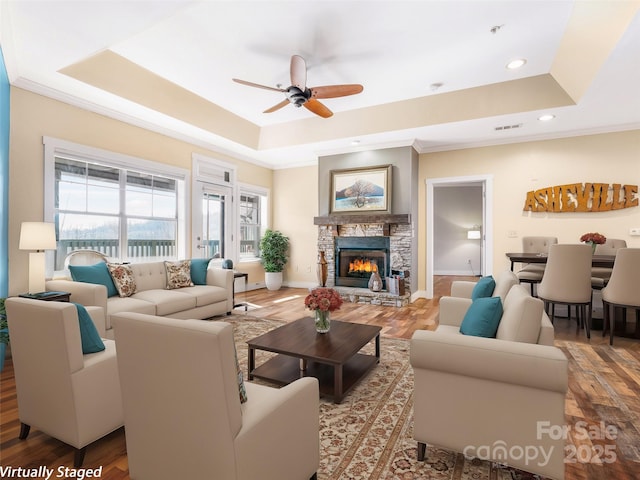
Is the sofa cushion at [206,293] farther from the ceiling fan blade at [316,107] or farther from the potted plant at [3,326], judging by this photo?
the ceiling fan blade at [316,107]

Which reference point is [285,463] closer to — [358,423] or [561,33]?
[358,423]

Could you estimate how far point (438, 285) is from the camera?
7734 mm

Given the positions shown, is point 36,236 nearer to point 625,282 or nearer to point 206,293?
point 206,293

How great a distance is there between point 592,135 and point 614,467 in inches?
201

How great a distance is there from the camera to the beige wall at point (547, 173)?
487 cm

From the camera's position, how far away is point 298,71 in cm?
325

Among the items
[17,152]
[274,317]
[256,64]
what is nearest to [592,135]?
[256,64]

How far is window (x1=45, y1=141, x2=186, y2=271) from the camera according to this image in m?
3.93

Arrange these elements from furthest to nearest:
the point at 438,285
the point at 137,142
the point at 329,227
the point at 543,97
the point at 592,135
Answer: the point at 438,285 → the point at 329,227 → the point at 592,135 → the point at 137,142 → the point at 543,97

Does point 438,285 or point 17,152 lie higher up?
point 17,152

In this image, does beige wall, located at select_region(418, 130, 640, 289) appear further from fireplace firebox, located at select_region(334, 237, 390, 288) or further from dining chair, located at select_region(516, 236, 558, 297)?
fireplace firebox, located at select_region(334, 237, 390, 288)

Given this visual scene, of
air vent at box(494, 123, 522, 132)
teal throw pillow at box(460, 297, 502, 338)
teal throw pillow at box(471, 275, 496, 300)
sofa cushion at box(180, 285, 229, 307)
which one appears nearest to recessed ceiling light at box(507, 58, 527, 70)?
air vent at box(494, 123, 522, 132)

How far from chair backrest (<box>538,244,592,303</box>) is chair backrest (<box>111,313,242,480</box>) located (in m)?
4.07

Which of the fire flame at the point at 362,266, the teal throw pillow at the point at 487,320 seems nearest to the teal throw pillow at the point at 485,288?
the teal throw pillow at the point at 487,320
